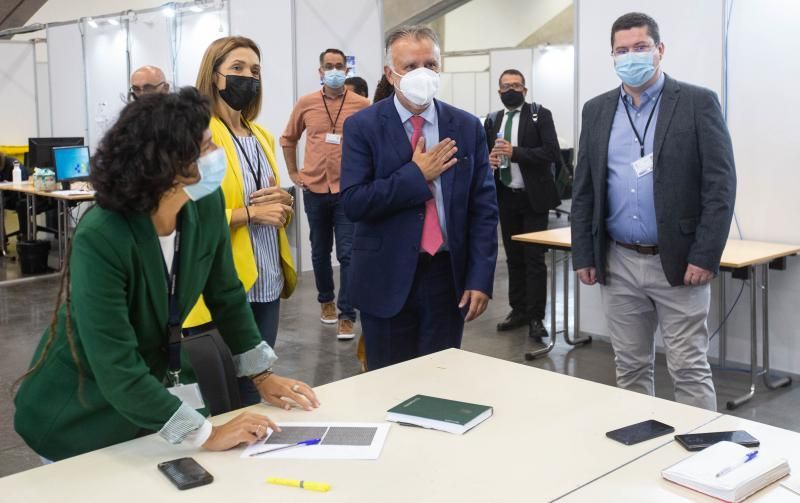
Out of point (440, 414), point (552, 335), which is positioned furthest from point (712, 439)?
point (552, 335)

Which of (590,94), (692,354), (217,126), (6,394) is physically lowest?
(6,394)

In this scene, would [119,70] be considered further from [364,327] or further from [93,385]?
[93,385]

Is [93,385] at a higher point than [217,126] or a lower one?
lower

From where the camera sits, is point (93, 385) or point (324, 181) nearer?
point (93, 385)

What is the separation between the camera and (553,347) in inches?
201

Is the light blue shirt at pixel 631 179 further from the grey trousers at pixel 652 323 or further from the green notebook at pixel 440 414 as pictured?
the green notebook at pixel 440 414

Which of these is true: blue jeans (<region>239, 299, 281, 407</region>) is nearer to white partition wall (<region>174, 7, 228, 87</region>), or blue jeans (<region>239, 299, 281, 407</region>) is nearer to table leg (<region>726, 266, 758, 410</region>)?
table leg (<region>726, 266, 758, 410</region>)

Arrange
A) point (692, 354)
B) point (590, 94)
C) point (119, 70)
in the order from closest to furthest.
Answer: point (692, 354) → point (590, 94) → point (119, 70)

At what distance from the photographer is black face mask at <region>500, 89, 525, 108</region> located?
5340mm

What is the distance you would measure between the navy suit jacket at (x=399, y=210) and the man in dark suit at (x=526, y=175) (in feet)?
8.03

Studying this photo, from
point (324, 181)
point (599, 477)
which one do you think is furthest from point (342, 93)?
point (599, 477)

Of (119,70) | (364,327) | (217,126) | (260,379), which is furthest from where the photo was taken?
(119,70)

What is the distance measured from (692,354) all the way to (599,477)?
1665mm

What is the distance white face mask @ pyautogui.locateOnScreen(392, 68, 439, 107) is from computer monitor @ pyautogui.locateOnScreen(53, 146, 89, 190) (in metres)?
6.32
